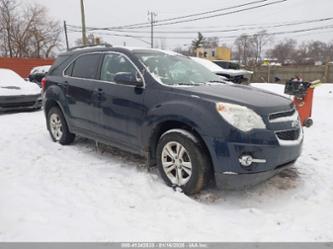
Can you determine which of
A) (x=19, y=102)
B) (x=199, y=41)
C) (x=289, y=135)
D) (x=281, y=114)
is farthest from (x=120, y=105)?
(x=199, y=41)

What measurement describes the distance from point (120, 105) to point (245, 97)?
1.63 meters

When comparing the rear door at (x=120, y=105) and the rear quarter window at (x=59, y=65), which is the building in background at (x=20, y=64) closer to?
the rear quarter window at (x=59, y=65)

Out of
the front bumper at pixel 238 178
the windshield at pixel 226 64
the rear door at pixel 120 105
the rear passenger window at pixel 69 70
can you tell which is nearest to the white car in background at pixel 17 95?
the rear passenger window at pixel 69 70

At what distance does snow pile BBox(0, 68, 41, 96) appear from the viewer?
8.59 meters

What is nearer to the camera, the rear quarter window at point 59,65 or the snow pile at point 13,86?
the rear quarter window at point 59,65

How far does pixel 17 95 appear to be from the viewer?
28.5 ft

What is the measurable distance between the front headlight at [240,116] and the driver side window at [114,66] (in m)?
1.47

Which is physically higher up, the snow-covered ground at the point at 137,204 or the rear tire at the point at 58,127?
the rear tire at the point at 58,127

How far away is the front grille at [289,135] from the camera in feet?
10.4

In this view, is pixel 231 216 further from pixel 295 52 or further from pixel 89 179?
pixel 295 52

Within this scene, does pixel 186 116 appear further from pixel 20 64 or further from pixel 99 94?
pixel 20 64

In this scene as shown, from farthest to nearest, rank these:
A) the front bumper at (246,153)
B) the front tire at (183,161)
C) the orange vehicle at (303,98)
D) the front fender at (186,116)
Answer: the orange vehicle at (303,98)
the front tire at (183,161)
the front fender at (186,116)
the front bumper at (246,153)

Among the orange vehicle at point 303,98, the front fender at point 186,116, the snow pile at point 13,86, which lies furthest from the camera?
the snow pile at point 13,86

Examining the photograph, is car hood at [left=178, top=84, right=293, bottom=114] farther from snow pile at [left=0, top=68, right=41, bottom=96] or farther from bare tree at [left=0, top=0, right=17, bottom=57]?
bare tree at [left=0, top=0, right=17, bottom=57]
